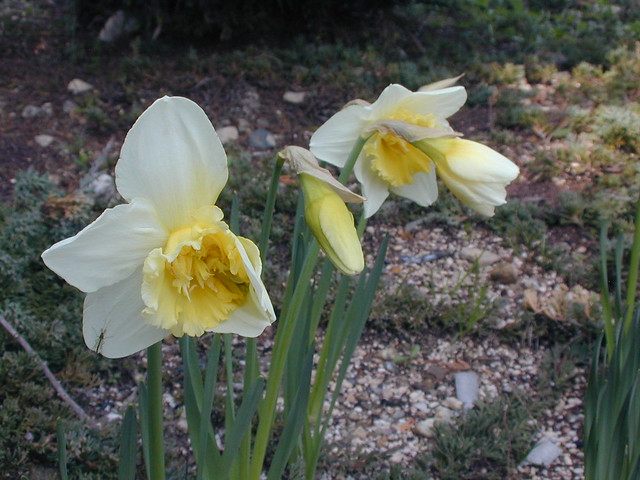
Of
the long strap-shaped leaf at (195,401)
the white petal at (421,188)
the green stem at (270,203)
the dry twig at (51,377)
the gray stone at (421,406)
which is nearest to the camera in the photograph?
the green stem at (270,203)

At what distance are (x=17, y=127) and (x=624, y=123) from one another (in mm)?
3017

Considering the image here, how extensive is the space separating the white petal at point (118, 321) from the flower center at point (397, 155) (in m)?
0.58

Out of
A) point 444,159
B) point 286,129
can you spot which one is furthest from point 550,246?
point 444,159

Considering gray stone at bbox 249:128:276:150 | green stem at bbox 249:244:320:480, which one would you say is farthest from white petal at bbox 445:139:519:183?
gray stone at bbox 249:128:276:150

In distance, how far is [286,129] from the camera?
356 cm

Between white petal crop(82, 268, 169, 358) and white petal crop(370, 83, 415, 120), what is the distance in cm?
62

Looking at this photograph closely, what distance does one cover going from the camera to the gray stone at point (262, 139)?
11.3 feet

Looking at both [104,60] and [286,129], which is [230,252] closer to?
[286,129]

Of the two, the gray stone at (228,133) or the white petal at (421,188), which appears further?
the gray stone at (228,133)

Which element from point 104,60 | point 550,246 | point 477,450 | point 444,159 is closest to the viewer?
point 444,159

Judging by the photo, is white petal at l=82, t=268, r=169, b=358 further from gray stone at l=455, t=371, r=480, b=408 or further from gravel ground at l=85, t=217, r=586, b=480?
gray stone at l=455, t=371, r=480, b=408

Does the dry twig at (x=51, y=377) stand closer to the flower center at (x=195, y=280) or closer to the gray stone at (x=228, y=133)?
the flower center at (x=195, y=280)

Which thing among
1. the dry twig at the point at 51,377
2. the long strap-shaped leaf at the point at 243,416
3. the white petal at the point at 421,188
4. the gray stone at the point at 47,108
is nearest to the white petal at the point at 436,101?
the white petal at the point at 421,188

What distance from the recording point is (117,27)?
426 cm
